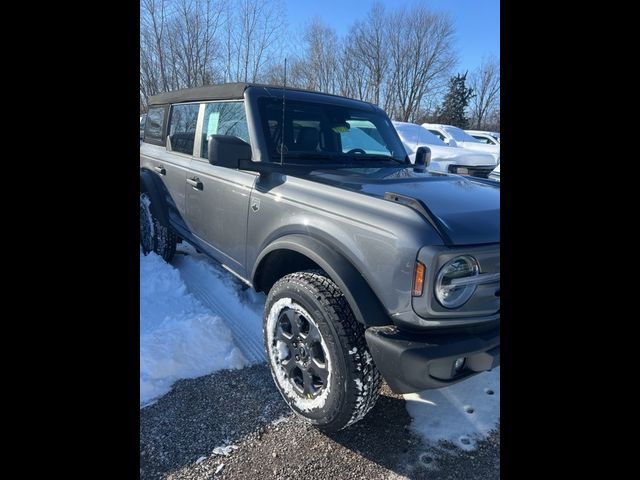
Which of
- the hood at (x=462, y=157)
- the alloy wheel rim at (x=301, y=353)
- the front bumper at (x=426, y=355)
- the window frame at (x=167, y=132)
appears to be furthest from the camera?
the hood at (x=462, y=157)

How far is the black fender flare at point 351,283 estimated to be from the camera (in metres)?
1.89

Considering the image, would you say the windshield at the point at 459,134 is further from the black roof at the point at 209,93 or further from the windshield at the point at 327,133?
the black roof at the point at 209,93

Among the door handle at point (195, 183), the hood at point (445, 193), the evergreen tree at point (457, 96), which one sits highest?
the evergreen tree at point (457, 96)

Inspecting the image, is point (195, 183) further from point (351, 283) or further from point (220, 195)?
point (351, 283)

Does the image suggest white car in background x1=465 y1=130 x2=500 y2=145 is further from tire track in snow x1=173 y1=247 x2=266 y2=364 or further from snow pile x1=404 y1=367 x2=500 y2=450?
snow pile x1=404 y1=367 x2=500 y2=450

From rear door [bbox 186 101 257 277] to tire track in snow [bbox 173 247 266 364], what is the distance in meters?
0.53

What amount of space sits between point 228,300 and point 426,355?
7.81 feet

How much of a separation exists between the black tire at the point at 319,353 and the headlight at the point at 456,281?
0.45 metres

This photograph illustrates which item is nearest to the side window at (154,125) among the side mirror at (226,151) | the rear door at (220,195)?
the rear door at (220,195)

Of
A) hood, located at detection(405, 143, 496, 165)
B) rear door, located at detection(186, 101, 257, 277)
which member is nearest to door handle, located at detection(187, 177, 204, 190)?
rear door, located at detection(186, 101, 257, 277)

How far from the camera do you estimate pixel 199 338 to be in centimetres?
297

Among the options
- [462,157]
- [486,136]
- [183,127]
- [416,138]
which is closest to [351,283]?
[183,127]
